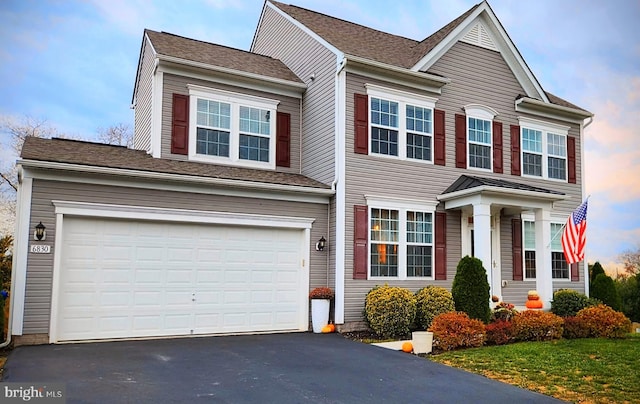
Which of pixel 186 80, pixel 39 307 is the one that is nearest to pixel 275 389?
pixel 39 307

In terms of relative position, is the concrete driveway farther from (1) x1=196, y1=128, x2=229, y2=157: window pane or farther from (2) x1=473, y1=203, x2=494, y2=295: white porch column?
(1) x1=196, y1=128, x2=229, y2=157: window pane

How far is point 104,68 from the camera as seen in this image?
23.8 m

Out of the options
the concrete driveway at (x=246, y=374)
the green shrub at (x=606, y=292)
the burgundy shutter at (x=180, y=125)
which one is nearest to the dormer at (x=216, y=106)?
the burgundy shutter at (x=180, y=125)

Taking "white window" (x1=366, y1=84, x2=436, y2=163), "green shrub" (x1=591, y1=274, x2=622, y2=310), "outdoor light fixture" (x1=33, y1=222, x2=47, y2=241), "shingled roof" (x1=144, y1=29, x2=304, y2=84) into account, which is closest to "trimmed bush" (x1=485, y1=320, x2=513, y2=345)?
"white window" (x1=366, y1=84, x2=436, y2=163)

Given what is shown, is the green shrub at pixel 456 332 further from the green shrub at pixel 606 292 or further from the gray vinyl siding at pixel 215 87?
the green shrub at pixel 606 292

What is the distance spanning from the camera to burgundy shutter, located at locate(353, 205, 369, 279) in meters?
13.0

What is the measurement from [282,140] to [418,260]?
4713mm

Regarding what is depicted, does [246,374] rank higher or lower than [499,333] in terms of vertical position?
lower

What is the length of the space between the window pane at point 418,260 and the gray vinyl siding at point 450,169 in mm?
274

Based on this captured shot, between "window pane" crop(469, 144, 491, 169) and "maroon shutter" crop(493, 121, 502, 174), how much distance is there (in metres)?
0.20

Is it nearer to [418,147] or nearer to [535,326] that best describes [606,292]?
[535,326]

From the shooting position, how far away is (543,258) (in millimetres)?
14484

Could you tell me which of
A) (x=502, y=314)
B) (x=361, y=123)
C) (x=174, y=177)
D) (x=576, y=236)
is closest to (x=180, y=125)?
(x=174, y=177)

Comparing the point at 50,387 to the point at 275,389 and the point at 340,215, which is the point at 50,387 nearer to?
the point at 275,389
